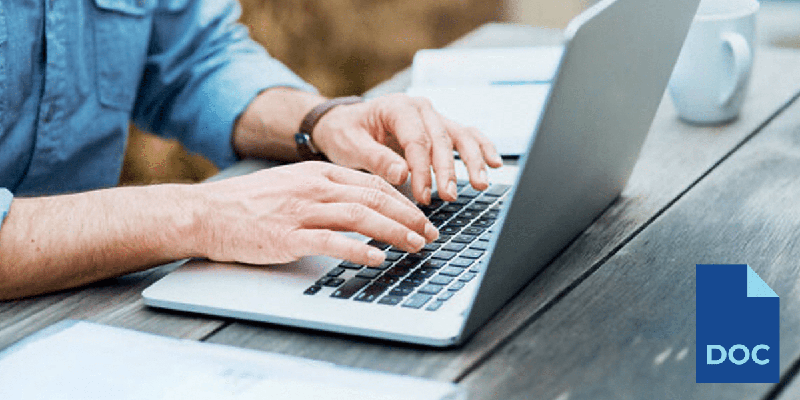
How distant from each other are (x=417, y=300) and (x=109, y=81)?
0.74m

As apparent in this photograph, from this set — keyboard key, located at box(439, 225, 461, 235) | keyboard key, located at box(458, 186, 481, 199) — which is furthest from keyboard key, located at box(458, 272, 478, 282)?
keyboard key, located at box(458, 186, 481, 199)

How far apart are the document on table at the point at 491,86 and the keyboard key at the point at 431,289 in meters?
0.39

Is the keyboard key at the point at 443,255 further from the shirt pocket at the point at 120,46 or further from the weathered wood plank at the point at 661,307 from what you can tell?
the shirt pocket at the point at 120,46

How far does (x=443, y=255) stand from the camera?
31.0 inches

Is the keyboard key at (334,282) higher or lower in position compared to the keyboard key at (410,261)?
higher

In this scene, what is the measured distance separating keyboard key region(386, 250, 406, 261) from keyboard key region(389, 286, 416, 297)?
0.21ft

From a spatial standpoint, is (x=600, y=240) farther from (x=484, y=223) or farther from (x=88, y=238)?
(x=88, y=238)

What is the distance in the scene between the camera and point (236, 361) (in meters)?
0.66

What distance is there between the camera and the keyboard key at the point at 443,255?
2.57 ft

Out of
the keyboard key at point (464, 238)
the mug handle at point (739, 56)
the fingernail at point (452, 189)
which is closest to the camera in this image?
the keyboard key at point (464, 238)

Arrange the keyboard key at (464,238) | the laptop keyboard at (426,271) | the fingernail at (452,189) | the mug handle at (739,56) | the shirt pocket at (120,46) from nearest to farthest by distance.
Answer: the laptop keyboard at (426,271) < the keyboard key at (464,238) < the fingernail at (452,189) < the mug handle at (739,56) < the shirt pocket at (120,46)

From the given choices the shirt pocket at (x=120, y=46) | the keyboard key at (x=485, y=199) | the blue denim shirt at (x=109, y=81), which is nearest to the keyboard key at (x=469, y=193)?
the keyboard key at (x=485, y=199)

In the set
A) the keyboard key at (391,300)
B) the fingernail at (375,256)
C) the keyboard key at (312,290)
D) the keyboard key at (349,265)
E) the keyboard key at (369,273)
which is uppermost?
the fingernail at (375,256)

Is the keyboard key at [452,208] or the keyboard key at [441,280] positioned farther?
the keyboard key at [452,208]
